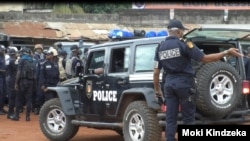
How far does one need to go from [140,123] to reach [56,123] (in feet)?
7.78

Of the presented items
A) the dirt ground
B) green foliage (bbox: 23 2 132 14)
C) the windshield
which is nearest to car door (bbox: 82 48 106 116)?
the dirt ground

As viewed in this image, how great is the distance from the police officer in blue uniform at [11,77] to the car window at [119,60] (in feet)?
17.2

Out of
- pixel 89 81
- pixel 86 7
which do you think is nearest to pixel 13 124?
pixel 89 81

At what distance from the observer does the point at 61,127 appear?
32.1 feet

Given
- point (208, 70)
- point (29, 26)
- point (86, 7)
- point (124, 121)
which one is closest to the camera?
point (208, 70)

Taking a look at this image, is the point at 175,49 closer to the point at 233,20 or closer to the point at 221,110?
the point at 221,110

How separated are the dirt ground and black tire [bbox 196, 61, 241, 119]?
215 centimetres

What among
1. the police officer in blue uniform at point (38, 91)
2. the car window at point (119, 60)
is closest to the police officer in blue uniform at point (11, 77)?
the police officer in blue uniform at point (38, 91)

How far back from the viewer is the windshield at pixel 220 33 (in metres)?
7.92

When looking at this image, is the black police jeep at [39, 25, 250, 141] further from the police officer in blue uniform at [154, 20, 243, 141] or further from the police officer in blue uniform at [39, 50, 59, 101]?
the police officer in blue uniform at [39, 50, 59, 101]

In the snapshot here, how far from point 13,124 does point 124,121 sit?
16.2 feet

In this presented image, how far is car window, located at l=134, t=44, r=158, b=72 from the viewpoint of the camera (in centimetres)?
815

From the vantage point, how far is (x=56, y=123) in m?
9.84

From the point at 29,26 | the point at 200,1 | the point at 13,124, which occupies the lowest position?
the point at 13,124
